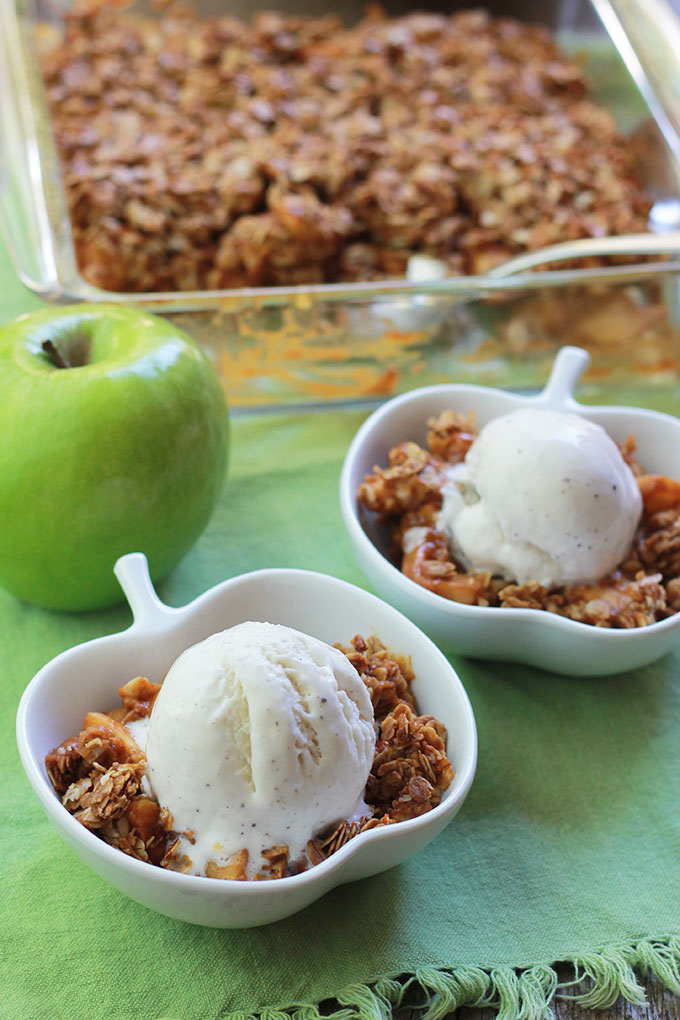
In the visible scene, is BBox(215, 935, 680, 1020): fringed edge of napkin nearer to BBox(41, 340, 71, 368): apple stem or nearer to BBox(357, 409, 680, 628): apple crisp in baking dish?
BBox(357, 409, 680, 628): apple crisp in baking dish

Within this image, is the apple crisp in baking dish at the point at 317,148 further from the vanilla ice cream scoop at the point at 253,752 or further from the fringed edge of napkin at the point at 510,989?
the fringed edge of napkin at the point at 510,989

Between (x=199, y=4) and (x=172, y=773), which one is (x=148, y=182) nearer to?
(x=199, y=4)

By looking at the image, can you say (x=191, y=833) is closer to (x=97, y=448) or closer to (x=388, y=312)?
(x=97, y=448)

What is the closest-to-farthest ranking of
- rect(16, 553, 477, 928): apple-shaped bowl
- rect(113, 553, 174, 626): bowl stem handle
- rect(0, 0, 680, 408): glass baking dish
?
1. rect(16, 553, 477, 928): apple-shaped bowl
2. rect(113, 553, 174, 626): bowl stem handle
3. rect(0, 0, 680, 408): glass baking dish

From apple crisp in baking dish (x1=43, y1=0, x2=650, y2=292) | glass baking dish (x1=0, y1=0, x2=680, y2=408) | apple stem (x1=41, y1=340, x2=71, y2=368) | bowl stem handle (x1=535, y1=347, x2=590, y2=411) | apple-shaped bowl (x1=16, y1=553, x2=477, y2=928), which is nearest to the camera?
apple-shaped bowl (x1=16, y1=553, x2=477, y2=928)

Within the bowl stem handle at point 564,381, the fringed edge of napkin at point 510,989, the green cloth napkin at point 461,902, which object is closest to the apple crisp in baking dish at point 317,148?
the bowl stem handle at point 564,381

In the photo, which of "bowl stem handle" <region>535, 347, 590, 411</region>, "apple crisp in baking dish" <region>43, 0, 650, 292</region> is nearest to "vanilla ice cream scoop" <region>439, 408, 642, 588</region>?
"bowl stem handle" <region>535, 347, 590, 411</region>
